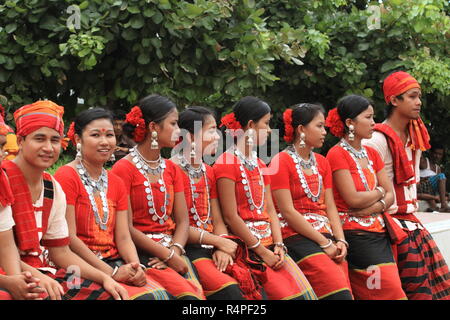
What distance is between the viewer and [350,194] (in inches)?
191

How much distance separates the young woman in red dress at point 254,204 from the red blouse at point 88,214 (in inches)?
32.3

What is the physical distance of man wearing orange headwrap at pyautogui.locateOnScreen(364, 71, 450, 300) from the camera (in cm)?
498

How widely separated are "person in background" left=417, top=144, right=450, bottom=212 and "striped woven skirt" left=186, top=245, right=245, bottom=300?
21.6ft

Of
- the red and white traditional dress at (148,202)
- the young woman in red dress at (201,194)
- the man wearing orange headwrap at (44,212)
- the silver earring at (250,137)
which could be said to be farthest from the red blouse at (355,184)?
the man wearing orange headwrap at (44,212)

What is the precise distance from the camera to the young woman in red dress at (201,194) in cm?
426

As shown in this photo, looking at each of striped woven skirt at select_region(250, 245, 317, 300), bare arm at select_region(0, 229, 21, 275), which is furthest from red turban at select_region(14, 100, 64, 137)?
striped woven skirt at select_region(250, 245, 317, 300)

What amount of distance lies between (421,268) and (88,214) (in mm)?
2467

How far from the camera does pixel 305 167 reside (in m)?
4.78

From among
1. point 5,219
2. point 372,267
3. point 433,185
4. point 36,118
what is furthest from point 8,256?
point 433,185

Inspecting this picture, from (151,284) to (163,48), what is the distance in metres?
2.45

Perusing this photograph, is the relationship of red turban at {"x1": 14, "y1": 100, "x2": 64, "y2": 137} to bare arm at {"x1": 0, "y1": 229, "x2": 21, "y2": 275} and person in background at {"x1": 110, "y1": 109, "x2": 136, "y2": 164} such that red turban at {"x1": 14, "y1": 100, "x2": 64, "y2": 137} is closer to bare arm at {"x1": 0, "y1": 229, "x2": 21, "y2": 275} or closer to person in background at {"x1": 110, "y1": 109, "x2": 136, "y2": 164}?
bare arm at {"x1": 0, "y1": 229, "x2": 21, "y2": 275}

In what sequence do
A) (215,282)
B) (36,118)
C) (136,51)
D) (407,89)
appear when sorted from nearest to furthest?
1. (36,118)
2. (215,282)
3. (407,89)
4. (136,51)

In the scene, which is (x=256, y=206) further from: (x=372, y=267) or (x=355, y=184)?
(x=372, y=267)
